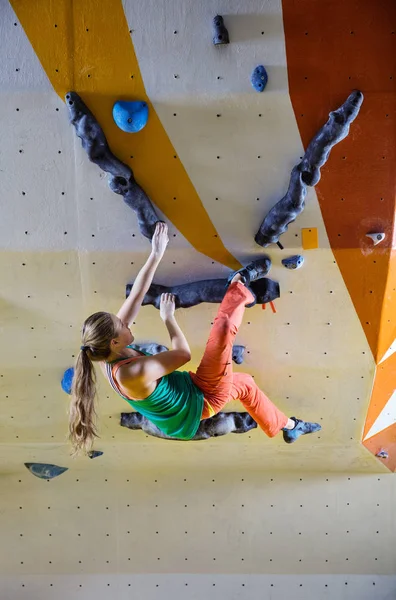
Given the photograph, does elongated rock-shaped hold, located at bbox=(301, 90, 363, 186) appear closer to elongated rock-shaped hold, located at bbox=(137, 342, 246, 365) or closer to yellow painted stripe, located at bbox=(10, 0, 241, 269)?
yellow painted stripe, located at bbox=(10, 0, 241, 269)

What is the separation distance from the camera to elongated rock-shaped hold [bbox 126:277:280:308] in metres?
2.77

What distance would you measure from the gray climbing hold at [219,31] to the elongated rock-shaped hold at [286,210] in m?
0.61

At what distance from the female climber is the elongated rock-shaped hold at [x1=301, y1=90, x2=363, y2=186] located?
0.46m

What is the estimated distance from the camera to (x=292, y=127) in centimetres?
257

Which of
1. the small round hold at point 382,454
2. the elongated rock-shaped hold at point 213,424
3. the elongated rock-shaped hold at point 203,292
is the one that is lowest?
the small round hold at point 382,454

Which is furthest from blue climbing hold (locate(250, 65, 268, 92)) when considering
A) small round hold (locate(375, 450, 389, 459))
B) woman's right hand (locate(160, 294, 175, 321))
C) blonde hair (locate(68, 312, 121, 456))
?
small round hold (locate(375, 450, 389, 459))

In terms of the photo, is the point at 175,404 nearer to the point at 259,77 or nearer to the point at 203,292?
the point at 203,292

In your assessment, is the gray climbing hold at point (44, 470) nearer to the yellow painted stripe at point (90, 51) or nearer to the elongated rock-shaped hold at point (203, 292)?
the elongated rock-shaped hold at point (203, 292)

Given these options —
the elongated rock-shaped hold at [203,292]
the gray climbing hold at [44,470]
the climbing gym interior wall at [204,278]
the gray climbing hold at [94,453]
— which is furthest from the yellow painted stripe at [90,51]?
the gray climbing hold at [44,470]

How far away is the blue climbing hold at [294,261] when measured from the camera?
2.75 meters

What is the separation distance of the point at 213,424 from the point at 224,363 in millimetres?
707

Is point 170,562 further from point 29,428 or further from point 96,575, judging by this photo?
point 29,428

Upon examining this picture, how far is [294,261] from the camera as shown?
2.75m

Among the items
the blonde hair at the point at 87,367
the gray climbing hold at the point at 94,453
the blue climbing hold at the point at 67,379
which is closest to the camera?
the blonde hair at the point at 87,367
